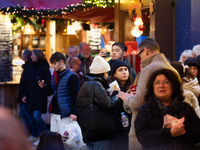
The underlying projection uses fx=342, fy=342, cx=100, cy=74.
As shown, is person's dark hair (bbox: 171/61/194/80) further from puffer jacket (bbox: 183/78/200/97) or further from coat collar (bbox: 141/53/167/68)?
coat collar (bbox: 141/53/167/68)

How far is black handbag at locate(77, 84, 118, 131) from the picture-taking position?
4.30 meters

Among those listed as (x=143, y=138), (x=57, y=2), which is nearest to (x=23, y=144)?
(x=143, y=138)

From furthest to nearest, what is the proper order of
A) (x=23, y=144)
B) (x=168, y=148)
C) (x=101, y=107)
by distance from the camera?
(x=101, y=107)
(x=168, y=148)
(x=23, y=144)

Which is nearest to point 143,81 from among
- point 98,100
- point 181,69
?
point 181,69

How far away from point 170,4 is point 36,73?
3496 mm

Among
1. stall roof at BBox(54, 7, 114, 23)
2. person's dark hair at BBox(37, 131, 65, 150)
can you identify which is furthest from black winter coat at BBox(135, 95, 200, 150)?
stall roof at BBox(54, 7, 114, 23)

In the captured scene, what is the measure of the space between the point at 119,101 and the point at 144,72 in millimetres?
1017

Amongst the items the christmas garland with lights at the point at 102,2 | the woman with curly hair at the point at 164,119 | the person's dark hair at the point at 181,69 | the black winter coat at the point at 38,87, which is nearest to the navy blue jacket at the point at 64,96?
the black winter coat at the point at 38,87

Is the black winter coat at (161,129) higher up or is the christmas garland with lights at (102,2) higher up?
the christmas garland with lights at (102,2)

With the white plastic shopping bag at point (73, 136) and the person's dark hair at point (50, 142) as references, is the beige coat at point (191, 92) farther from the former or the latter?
the white plastic shopping bag at point (73, 136)

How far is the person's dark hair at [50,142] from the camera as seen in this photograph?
2449mm

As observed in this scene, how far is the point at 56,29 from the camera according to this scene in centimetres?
1550

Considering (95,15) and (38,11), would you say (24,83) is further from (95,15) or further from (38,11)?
(95,15)

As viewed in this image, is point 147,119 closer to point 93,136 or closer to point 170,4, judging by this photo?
point 93,136
